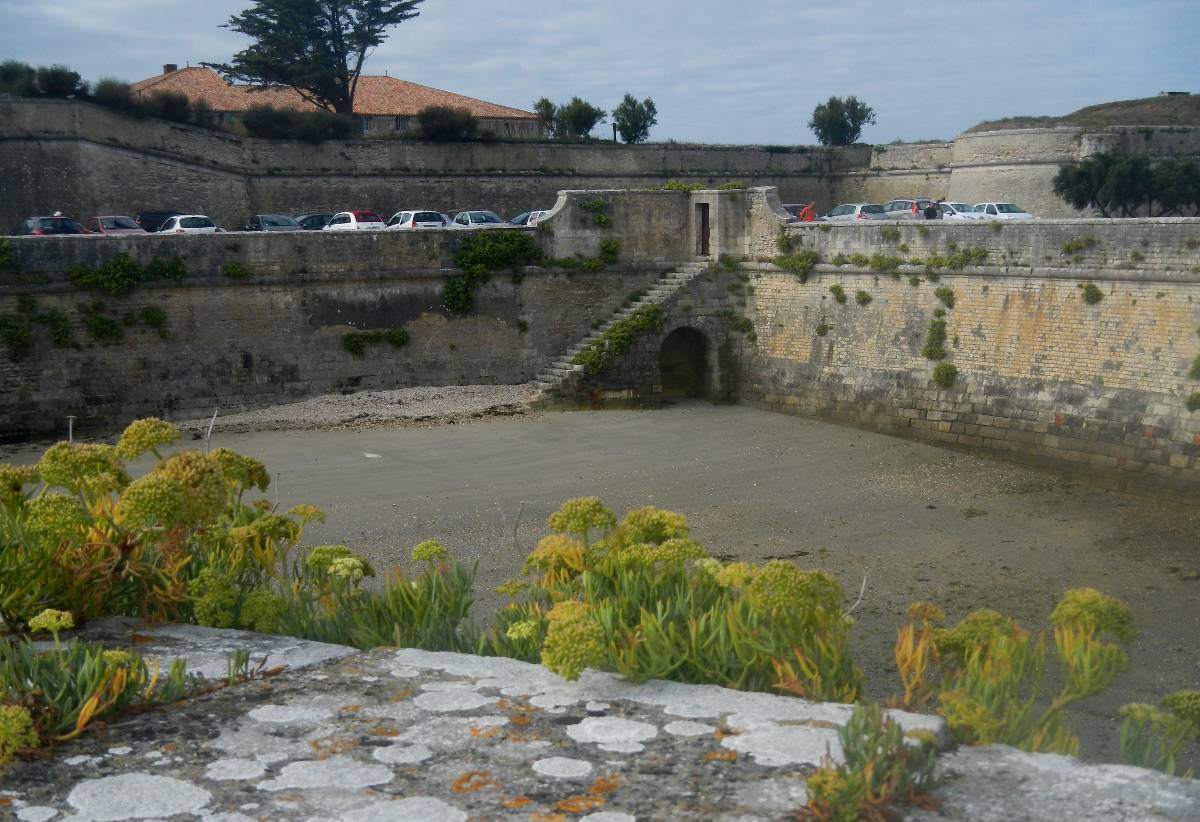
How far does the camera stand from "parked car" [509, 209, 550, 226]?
25.9 metres

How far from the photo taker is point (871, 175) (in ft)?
131

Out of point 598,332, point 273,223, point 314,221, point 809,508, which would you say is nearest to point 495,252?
point 598,332

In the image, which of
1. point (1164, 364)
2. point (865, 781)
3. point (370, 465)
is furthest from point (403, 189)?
point (865, 781)

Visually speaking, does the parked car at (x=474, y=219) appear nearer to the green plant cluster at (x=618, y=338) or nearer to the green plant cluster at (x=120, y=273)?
the green plant cluster at (x=618, y=338)

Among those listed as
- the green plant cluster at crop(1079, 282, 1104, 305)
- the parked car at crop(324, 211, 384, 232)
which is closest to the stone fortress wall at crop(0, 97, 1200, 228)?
the parked car at crop(324, 211, 384, 232)

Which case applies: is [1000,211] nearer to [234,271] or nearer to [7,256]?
[234,271]

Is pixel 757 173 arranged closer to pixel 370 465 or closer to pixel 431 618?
pixel 370 465

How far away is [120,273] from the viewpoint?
20.6m

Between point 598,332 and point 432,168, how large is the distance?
42.7 feet

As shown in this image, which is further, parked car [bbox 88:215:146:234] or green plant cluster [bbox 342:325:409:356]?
parked car [bbox 88:215:146:234]

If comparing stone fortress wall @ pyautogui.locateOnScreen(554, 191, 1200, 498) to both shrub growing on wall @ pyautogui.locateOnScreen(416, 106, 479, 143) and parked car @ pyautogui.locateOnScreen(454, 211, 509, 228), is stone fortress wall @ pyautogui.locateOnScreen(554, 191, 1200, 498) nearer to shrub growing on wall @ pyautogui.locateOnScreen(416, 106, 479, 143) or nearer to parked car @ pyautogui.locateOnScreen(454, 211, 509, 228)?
parked car @ pyautogui.locateOnScreen(454, 211, 509, 228)

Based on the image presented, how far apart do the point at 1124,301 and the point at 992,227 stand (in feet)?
8.63

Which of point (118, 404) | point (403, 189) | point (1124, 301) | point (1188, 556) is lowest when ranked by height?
point (1188, 556)

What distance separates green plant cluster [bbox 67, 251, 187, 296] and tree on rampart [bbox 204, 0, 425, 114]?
20.7m
